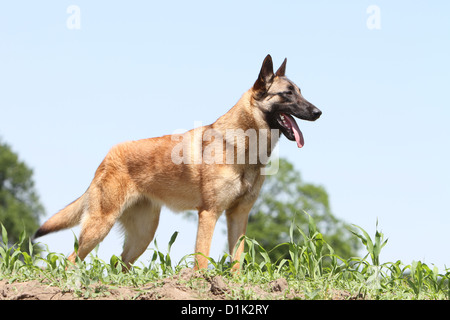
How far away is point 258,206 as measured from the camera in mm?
30062

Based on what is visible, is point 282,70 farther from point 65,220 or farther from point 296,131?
point 65,220

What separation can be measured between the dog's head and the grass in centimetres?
194

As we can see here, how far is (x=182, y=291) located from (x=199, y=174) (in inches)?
103

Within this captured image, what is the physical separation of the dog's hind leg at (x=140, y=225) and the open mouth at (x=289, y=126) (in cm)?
236

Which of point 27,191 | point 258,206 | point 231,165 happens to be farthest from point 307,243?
point 27,191

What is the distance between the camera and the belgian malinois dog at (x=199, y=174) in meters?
7.08

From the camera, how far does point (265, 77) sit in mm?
Answer: 7262

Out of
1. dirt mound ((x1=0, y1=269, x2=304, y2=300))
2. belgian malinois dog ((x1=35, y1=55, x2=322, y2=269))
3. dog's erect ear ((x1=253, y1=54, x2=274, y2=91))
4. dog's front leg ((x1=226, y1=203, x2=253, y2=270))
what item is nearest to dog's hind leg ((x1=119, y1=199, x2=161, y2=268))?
belgian malinois dog ((x1=35, y1=55, x2=322, y2=269))

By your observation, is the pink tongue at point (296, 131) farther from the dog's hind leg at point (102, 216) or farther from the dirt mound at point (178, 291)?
the dog's hind leg at point (102, 216)

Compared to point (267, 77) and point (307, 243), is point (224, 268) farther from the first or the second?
point (267, 77)

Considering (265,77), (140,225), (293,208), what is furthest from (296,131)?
(293,208)

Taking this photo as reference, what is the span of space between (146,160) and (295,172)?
80.0ft

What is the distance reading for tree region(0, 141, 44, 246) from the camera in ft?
113
